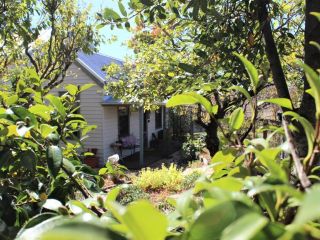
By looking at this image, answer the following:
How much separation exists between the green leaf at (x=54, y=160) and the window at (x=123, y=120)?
16.1m

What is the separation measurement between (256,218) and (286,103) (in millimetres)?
486

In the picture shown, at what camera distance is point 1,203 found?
1125mm

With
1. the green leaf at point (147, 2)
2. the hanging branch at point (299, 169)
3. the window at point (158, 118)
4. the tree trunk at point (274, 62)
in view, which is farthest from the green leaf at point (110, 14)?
the window at point (158, 118)

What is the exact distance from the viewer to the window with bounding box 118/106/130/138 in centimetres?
1736

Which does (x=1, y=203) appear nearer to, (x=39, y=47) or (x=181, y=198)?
(x=181, y=198)

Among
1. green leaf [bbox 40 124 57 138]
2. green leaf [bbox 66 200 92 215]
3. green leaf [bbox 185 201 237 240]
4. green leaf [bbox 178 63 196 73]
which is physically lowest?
green leaf [bbox 66 200 92 215]

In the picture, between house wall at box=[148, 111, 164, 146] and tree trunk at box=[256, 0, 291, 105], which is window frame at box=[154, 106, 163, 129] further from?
tree trunk at box=[256, 0, 291, 105]

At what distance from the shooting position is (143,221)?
14.7 inches

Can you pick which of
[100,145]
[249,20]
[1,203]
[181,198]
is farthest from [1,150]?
[100,145]

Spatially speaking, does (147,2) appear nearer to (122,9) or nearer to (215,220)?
(122,9)

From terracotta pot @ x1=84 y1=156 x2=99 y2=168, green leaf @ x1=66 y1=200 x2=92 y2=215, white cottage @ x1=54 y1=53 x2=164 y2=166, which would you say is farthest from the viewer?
white cottage @ x1=54 y1=53 x2=164 y2=166

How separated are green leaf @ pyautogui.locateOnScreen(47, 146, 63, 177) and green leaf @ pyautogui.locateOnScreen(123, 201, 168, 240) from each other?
30.2 inches

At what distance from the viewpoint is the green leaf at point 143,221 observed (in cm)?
37

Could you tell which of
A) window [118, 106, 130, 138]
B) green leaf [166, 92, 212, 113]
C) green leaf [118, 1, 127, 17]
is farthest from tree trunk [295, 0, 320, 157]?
window [118, 106, 130, 138]
